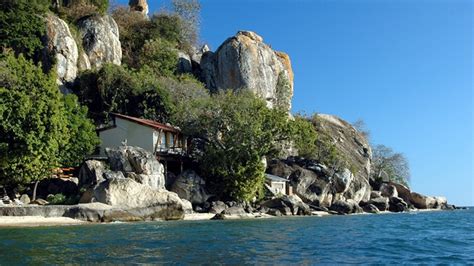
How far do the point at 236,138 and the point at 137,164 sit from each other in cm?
965

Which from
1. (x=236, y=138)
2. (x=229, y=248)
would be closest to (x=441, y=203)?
(x=236, y=138)

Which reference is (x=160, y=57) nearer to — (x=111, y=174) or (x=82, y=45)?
(x=82, y=45)

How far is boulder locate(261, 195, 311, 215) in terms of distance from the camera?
4644cm

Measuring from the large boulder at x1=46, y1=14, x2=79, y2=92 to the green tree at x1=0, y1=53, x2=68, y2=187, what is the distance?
18.5m

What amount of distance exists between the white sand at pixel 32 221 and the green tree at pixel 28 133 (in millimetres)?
5786

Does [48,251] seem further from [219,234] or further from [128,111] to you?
[128,111]

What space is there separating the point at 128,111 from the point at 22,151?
849 inches

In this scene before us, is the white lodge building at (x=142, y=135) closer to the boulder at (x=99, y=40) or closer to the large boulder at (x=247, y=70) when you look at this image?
the boulder at (x=99, y=40)

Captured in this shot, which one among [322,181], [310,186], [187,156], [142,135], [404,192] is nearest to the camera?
[142,135]

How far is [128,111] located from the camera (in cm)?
5544

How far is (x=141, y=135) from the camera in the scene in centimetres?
4778

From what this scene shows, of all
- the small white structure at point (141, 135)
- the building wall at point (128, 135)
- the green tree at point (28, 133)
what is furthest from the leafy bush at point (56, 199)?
the building wall at point (128, 135)

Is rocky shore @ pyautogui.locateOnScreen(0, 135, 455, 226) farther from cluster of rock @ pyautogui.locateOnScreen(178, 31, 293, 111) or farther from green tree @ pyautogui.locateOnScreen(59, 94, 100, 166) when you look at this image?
cluster of rock @ pyautogui.locateOnScreen(178, 31, 293, 111)

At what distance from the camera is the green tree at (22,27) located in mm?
53469
